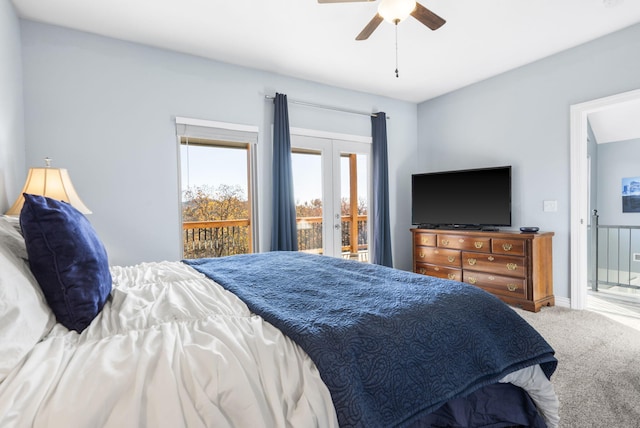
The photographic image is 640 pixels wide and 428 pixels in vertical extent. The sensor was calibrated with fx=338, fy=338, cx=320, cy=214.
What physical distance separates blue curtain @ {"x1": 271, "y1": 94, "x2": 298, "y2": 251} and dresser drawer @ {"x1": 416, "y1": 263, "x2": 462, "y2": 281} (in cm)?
176

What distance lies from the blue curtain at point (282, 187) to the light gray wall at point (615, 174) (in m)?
5.54

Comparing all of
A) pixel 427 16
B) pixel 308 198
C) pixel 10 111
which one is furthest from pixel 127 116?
pixel 427 16

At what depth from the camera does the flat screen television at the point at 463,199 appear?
3.88 metres

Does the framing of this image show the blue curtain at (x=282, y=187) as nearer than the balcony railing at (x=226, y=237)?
No

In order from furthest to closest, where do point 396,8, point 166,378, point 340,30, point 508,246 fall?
point 508,246
point 340,30
point 396,8
point 166,378

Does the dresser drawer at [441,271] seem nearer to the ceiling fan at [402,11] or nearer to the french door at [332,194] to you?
the french door at [332,194]

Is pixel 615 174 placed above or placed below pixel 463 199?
above

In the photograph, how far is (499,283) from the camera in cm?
368

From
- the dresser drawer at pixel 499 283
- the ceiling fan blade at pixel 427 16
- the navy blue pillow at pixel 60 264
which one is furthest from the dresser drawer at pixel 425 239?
the navy blue pillow at pixel 60 264

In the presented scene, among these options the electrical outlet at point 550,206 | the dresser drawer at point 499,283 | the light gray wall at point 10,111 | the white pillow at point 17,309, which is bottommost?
the dresser drawer at point 499,283

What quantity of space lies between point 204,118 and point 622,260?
679 centimetres

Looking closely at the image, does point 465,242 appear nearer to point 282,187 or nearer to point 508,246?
point 508,246

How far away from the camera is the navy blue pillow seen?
43.8 inches

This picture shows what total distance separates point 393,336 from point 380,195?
366cm
